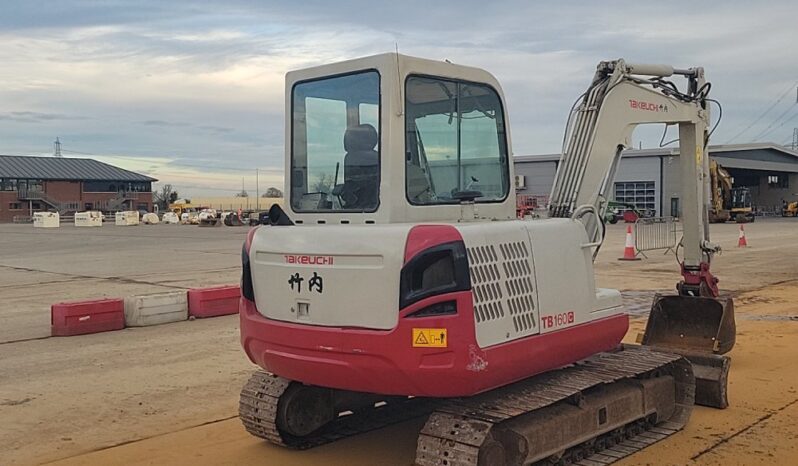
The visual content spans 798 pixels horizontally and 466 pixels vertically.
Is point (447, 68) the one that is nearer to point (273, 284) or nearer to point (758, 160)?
point (273, 284)

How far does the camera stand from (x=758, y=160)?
2640 inches

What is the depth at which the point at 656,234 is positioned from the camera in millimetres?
28781

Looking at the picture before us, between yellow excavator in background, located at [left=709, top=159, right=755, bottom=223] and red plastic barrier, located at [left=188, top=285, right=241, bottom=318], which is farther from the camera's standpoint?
yellow excavator in background, located at [left=709, top=159, right=755, bottom=223]

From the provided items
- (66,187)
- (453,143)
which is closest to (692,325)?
(453,143)

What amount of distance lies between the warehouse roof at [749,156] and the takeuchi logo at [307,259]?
5327cm

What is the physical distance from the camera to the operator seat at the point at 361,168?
→ 510 centimetres

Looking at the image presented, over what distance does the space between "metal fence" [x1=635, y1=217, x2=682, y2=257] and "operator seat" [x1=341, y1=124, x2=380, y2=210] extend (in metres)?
22.7

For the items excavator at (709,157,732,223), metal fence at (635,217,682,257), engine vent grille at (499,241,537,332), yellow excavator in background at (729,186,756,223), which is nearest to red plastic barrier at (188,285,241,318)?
engine vent grille at (499,241,537,332)

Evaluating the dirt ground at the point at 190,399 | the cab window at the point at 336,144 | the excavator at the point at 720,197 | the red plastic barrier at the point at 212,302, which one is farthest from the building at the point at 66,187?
the cab window at the point at 336,144

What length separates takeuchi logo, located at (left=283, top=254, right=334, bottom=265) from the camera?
4980mm

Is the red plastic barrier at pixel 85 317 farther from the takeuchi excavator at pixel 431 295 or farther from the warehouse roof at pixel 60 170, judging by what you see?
the warehouse roof at pixel 60 170

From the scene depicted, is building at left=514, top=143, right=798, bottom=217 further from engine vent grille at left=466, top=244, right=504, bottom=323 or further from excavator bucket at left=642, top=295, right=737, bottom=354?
engine vent grille at left=466, top=244, right=504, bottom=323

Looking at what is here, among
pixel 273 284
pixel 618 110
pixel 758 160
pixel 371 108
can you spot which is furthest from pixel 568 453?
pixel 758 160

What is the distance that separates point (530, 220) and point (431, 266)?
1236mm
